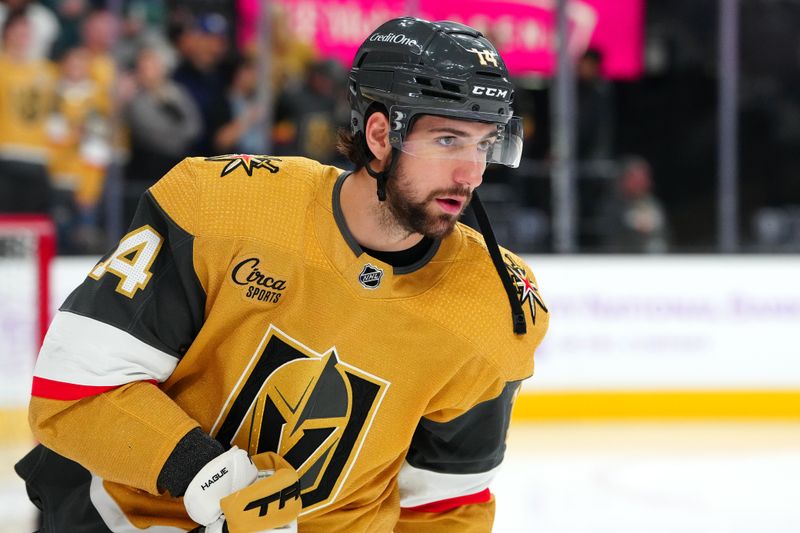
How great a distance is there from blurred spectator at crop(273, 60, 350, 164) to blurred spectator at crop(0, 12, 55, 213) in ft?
Result: 3.49

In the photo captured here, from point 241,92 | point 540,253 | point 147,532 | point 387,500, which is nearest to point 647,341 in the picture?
point 540,253

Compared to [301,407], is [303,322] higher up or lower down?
higher up

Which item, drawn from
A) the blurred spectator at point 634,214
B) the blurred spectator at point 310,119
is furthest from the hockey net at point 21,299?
the blurred spectator at point 634,214

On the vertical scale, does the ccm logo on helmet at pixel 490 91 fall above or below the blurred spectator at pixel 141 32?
below

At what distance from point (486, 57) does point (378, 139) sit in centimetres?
20

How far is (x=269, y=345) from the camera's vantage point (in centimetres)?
157

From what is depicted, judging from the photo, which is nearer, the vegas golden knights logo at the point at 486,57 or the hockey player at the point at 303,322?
the hockey player at the point at 303,322

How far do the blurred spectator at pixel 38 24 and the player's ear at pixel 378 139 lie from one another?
353 centimetres

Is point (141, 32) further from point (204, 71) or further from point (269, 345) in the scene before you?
point (269, 345)

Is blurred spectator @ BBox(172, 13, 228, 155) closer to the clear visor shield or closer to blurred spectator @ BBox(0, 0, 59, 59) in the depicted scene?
blurred spectator @ BBox(0, 0, 59, 59)

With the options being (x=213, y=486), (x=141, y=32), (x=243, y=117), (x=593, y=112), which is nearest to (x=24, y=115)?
(x=141, y=32)

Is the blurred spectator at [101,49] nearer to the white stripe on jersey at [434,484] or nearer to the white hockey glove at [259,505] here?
the white stripe on jersey at [434,484]

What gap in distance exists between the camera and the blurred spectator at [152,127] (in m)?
4.91

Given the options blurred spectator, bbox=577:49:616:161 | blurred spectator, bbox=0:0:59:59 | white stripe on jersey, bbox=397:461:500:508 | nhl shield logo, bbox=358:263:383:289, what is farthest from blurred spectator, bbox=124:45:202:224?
nhl shield logo, bbox=358:263:383:289
